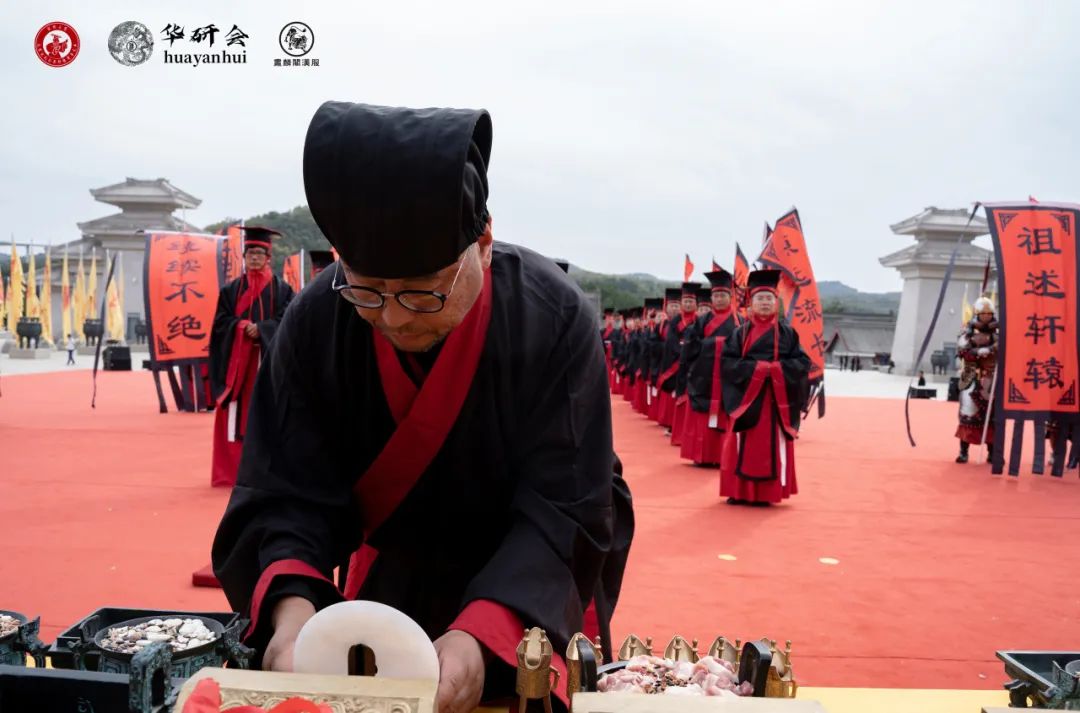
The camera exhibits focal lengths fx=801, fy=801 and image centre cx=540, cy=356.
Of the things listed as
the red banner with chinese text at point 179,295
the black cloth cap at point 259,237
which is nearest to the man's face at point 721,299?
the black cloth cap at point 259,237

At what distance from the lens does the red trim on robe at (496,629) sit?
131 cm

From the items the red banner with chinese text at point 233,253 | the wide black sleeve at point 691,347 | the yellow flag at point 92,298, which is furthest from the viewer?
the yellow flag at point 92,298

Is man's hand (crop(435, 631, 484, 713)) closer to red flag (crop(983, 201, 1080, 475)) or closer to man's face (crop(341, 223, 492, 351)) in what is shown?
man's face (crop(341, 223, 492, 351))

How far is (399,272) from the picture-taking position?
1.26 metres

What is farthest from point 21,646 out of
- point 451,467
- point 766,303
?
point 766,303

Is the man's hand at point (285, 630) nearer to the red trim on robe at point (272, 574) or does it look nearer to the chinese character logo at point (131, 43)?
the red trim on robe at point (272, 574)

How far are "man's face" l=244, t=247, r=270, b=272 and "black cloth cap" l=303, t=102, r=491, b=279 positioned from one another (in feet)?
18.5

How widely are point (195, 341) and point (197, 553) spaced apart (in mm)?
4632

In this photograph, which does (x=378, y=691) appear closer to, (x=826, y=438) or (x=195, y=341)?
(x=195, y=341)

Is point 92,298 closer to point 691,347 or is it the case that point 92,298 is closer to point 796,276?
point 691,347

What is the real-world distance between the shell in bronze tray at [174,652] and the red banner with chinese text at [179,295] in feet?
23.2

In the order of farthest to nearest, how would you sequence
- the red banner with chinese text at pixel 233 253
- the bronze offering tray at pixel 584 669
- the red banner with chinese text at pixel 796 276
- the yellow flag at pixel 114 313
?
the yellow flag at pixel 114 313 < the red banner with chinese text at pixel 233 253 < the red banner with chinese text at pixel 796 276 < the bronze offering tray at pixel 584 669

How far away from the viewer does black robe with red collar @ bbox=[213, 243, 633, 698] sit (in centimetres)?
145

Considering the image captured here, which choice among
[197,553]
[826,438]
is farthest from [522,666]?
[826,438]
